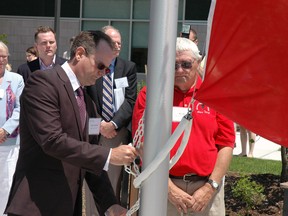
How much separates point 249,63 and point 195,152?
1722 mm

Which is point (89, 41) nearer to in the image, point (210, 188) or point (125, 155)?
point (125, 155)

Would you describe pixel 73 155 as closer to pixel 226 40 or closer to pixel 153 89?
pixel 153 89

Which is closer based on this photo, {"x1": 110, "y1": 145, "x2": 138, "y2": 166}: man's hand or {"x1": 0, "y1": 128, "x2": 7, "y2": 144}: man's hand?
{"x1": 110, "y1": 145, "x2": 138, "y2": 166}: man's hand

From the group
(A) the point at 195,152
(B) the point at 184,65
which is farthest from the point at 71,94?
(A) the point at 195,152

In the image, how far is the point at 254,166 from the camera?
404 inches

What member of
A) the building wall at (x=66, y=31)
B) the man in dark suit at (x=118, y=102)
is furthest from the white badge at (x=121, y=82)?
the building wall at (x=66, y=31)

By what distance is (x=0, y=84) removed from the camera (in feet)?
21.2

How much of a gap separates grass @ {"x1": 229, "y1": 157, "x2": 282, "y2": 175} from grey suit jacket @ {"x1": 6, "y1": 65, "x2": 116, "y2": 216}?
19.8ft

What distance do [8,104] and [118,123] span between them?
3.83ft

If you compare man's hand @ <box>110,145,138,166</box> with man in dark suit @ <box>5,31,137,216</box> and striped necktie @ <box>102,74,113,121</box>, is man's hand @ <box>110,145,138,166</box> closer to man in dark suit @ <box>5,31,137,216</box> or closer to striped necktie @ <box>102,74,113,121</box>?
man in dark suit @ <box>5,31,137,216</box>

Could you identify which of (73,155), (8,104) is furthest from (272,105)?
(8,104)

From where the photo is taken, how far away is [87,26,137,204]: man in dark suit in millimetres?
6086

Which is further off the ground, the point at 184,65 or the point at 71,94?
the point at 184,65

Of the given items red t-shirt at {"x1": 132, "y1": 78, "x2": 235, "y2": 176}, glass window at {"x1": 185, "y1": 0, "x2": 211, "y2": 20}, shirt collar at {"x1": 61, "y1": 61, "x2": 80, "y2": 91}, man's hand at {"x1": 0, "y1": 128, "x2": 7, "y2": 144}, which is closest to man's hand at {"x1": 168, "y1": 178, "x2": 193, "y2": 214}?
red t-shirt at {"x1": 132, "y1": 78, "x2": 235, "y2": 176}
